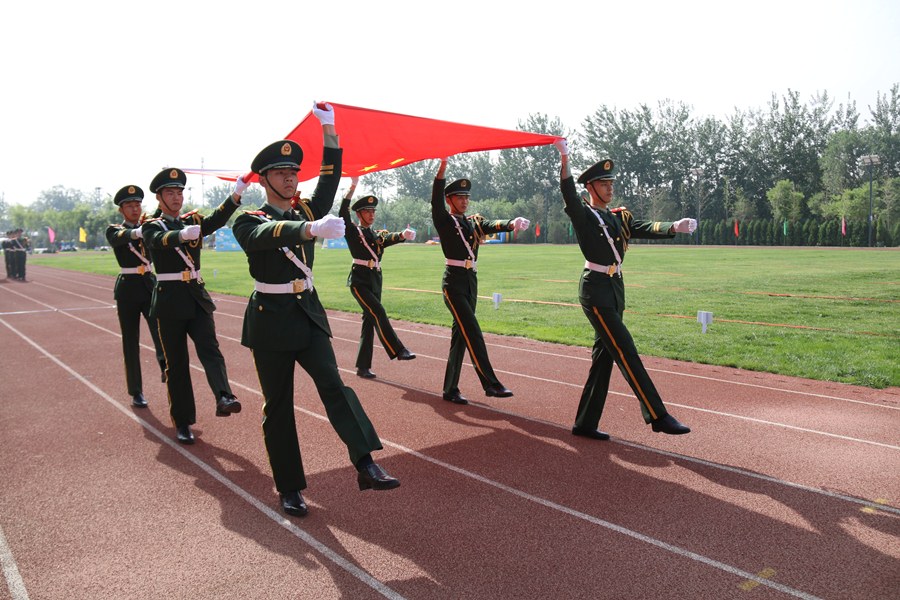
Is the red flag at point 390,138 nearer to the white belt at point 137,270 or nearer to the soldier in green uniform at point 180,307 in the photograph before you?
the soldier in green uniform at point 180,307

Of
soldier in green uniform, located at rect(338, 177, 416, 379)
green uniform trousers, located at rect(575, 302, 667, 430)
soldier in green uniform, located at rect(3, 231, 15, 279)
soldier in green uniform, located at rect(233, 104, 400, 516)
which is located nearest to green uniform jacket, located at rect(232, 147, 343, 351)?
soldier in green uniform, located at rect(233, 104, 400, 516)

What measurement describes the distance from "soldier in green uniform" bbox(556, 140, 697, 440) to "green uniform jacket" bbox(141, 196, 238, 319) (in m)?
2.77

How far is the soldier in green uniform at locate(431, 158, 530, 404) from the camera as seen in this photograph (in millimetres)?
6734

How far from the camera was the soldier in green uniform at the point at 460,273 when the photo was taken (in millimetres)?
6734

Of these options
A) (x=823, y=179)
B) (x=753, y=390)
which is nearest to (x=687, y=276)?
(x=753, y=390)

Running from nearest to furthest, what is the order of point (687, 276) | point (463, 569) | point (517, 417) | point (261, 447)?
point (463, 569) < point (261, 447) < point (517, 417) < point (687, 276)

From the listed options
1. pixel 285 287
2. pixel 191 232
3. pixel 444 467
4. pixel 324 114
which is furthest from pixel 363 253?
pixel 285 287

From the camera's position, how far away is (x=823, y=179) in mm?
68125

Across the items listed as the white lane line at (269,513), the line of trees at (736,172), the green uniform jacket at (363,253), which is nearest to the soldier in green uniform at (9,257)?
the white lane line at (269,513)

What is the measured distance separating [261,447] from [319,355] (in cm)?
176

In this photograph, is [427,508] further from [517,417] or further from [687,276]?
[687,276]

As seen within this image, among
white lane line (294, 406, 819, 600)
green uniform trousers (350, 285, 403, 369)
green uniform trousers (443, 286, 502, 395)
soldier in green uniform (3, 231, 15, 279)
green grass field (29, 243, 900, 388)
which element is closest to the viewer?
white lane line (294, 406, 819, 600)

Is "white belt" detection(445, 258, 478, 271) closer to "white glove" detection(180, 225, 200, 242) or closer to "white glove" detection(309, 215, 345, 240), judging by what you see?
"white glove" detection(180, 225, 200, 242)

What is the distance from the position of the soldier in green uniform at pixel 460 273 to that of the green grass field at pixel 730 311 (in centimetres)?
352
